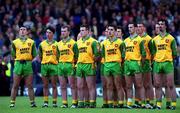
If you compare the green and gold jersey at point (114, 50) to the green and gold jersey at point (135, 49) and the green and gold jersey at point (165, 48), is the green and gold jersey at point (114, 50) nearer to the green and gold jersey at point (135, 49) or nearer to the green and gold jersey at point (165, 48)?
the green and gold jersey at point (135, 49)

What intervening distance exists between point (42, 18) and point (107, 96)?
13133 mm

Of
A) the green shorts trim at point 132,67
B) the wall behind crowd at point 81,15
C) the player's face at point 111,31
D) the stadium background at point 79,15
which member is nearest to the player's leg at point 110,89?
the green shorts trim at point 132,67

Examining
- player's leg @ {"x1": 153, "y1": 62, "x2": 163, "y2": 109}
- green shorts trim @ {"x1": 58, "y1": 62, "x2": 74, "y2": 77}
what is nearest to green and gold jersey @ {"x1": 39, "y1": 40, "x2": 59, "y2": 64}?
green shorts trim @ {"x1": 58, "y1": 62, "x2": 74, "y2": 77}

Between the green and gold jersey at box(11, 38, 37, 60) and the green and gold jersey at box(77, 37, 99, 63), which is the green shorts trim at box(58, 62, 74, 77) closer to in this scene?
the green and gold jersey at box(77, 37, 99, 63)

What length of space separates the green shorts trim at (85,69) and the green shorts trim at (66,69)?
26 centimetres

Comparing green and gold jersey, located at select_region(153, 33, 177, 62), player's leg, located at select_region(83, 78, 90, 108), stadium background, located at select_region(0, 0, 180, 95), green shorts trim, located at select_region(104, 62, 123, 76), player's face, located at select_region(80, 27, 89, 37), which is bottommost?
player's leg, located at select_region(83, 78, 90, 108)

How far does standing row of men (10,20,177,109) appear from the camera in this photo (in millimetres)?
22125

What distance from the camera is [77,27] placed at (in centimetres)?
3484

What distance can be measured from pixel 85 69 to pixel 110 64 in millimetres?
798

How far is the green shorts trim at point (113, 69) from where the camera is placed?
890 inches

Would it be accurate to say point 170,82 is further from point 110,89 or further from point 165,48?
point 110,89

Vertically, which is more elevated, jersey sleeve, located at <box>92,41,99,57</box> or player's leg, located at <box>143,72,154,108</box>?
jersey sleeve, located at <box>92,41,99,57</box>

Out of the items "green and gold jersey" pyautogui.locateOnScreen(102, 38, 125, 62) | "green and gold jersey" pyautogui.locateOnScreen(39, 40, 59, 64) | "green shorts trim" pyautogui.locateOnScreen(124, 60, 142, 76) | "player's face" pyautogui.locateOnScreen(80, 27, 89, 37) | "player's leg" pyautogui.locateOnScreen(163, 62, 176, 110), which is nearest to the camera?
"player's leg" pyautogui.locateOnScreen(163, 62, 176, 110)

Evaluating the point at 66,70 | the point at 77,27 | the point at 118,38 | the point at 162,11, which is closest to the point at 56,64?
the point at 66,70
